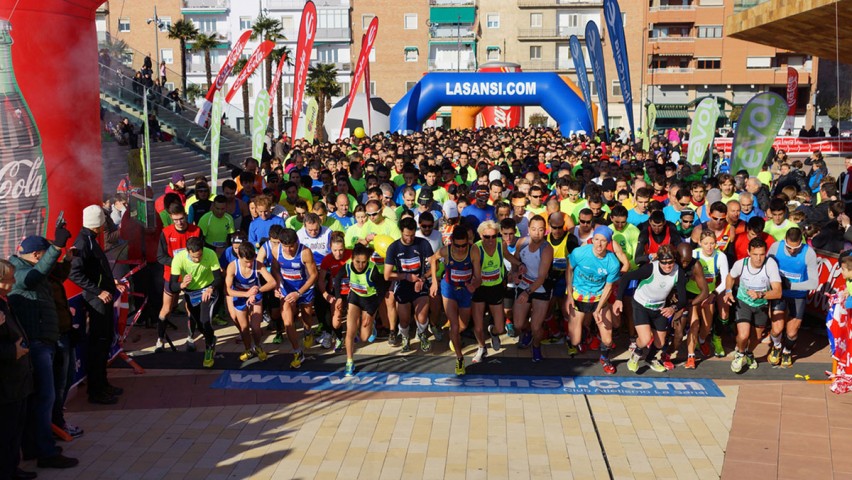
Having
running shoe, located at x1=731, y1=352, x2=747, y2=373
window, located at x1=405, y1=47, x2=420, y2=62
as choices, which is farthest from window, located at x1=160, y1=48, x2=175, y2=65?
running shoe, located at x1=731, y1=352, x2=747, y2=373

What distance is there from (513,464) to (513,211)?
15.2ft

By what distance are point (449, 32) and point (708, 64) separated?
72.4ft

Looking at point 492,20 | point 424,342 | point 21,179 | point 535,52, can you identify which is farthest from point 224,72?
point 492,20

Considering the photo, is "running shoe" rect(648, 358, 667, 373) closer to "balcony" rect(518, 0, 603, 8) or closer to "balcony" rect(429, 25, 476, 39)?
"balcony" rect(429, 25, 476, 39)

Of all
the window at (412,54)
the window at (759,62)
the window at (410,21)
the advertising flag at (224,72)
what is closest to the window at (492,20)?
the window at (410,21)

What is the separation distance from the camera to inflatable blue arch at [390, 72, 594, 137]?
102 feet

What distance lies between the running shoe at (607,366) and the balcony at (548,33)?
68.2m

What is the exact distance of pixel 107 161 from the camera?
74.8ft

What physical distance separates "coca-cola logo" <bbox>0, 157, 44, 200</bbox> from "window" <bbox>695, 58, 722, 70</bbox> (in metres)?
69.0

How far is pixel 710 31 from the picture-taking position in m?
69.6

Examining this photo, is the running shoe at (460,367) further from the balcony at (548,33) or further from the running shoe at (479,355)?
the balcony at (548,33)

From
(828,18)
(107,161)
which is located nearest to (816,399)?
(828,18)

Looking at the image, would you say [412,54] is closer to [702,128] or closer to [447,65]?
[447,65]

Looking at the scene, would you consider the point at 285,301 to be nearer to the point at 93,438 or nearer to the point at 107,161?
the point at 93,438
